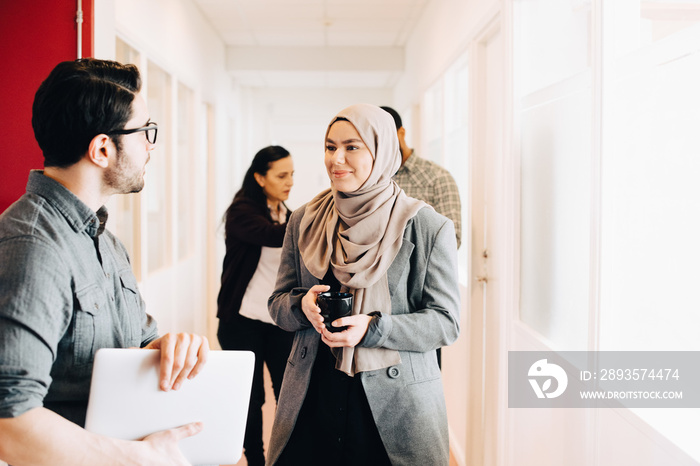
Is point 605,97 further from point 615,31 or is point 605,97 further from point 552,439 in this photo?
point 552,439

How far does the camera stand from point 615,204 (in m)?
1.57

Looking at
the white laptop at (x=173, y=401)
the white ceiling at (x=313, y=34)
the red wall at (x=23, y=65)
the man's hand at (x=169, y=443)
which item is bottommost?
the man's hand at (x=169, y=443)

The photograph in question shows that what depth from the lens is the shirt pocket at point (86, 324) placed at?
100 cm

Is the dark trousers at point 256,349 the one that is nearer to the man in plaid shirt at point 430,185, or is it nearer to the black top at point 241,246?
the black top at point 241,246

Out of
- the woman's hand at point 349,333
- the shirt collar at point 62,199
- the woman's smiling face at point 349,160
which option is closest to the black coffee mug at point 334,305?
the woman's hand at point 349,333

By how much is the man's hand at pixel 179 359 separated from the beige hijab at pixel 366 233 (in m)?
0.49

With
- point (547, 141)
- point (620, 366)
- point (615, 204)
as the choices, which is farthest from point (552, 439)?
point (547, 141)

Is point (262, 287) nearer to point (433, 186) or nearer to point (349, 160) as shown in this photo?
point (433, 186)

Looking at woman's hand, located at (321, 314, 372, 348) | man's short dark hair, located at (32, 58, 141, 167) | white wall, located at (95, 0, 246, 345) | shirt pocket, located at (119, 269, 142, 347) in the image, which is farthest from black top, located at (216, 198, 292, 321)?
man's short dark hair, located at (32, 58, 141, 167)

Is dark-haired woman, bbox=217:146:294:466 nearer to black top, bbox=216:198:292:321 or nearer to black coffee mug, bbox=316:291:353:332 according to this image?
black top, bbox=216:198:292:321

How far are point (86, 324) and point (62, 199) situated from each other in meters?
0.22

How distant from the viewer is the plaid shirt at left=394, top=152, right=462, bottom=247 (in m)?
2.89

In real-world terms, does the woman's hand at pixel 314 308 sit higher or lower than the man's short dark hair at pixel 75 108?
lower

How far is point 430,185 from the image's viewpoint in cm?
294
